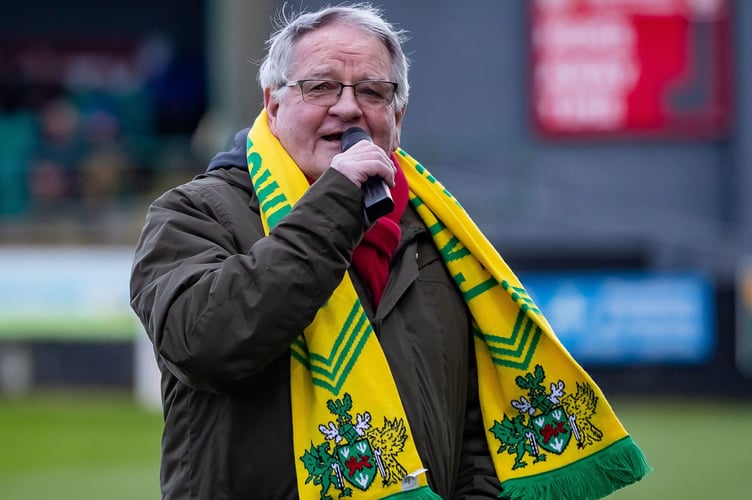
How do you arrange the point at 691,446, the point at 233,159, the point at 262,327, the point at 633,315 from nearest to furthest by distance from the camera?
→ the point at 262,327, the point at 233,159, the point at 691,446, the point at 633,315

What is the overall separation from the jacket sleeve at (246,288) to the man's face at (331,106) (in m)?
0.21

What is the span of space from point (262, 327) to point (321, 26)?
686mm

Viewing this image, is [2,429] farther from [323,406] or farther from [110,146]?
[323,406]

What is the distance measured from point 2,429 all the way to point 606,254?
248 inches

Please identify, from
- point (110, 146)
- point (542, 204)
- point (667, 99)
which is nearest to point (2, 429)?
point (110, 146)

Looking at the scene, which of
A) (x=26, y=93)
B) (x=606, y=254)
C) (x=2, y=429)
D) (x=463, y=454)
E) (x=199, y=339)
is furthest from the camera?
(x=26, y=93)

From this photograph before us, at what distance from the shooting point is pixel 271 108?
2.89 metres

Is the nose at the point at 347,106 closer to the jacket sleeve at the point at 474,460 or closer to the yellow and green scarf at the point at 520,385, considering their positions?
the yellow and green scarf at the point at 520,385

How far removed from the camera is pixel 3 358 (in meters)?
13.4

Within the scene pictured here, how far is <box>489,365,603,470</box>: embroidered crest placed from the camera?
299 cm

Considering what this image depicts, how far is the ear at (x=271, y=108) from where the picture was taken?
Answer: 2875mm

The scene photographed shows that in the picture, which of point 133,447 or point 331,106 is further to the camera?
point 133,447

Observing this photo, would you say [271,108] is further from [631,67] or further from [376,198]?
[631,67]

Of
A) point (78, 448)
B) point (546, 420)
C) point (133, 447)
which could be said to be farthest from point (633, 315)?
point (546, 420)
